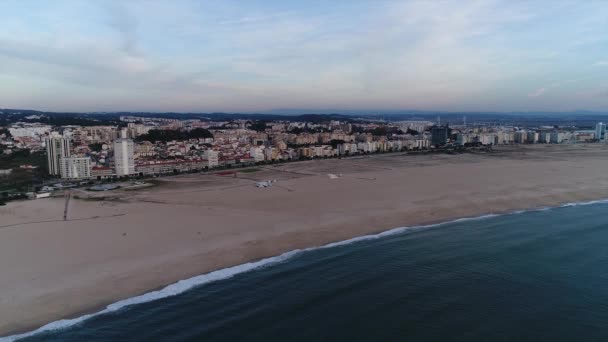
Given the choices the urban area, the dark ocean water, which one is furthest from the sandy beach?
the urban area

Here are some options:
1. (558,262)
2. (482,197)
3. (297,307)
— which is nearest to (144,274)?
(297,307)

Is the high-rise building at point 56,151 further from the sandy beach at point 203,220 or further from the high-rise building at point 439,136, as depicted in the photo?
the high-rise building at point 439,136

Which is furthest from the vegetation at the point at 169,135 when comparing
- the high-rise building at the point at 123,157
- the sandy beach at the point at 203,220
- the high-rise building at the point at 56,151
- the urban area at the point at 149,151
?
the sandy beach at the point at 203,220

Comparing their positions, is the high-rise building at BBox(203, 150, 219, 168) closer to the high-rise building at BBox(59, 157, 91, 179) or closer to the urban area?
the urban area

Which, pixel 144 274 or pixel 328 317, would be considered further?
pixel 144 274

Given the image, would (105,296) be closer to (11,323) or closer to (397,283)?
(11,323)
